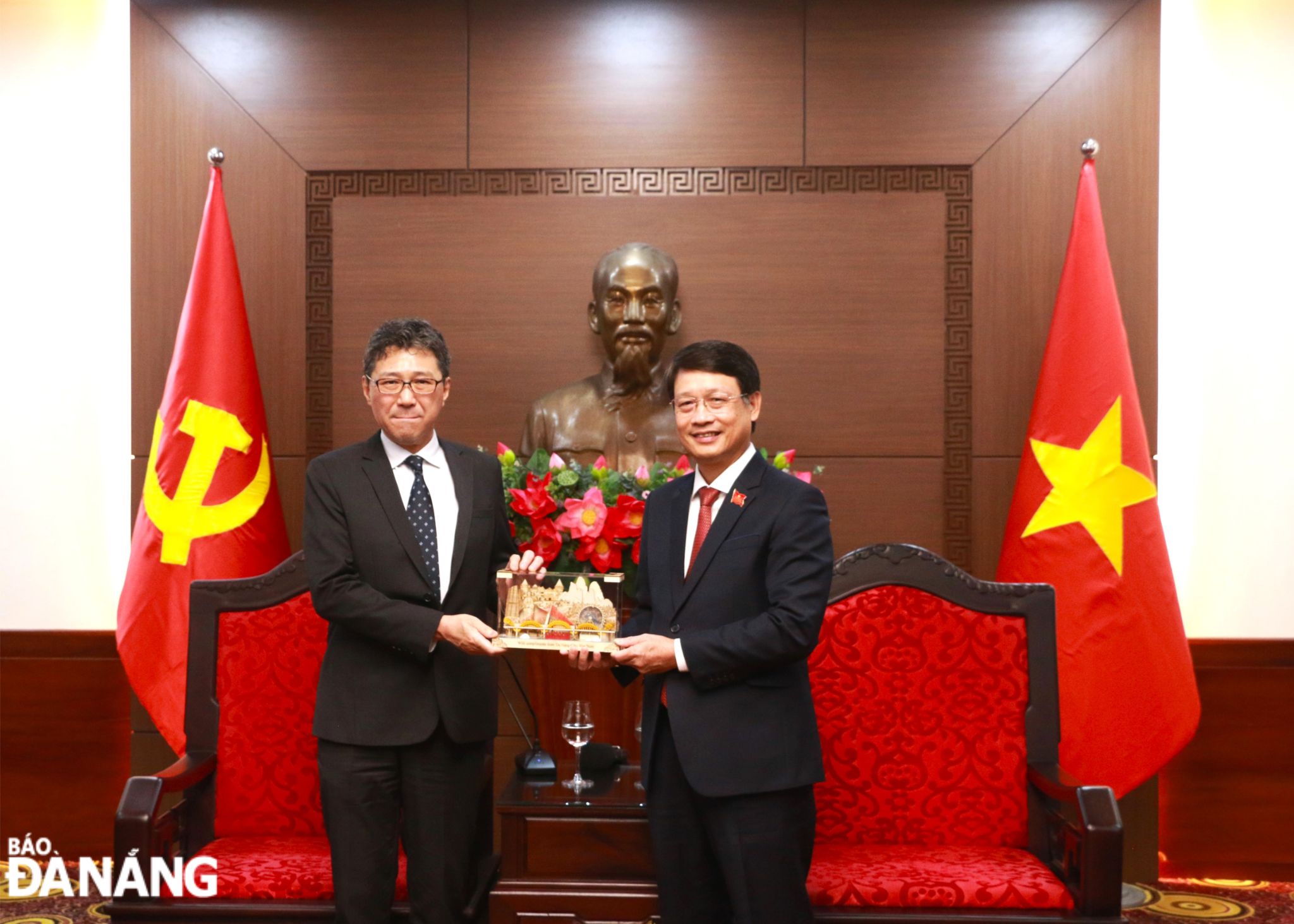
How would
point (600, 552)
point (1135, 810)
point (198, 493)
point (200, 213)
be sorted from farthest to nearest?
point (200, 213)
point (1135, 810)
point (198, 493)
point (600, 552)

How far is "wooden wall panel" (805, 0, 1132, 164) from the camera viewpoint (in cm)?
378

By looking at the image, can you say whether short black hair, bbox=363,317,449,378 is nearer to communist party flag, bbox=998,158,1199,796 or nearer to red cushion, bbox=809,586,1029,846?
red cushion, bbox=809,586,1029,846

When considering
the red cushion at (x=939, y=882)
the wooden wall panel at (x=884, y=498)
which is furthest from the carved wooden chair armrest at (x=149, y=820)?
the wooden wall panel at (x=884, y=498)

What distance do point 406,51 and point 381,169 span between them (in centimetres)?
44

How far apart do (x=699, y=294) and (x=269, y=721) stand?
2080 millimetres

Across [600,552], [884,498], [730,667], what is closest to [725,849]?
[730,667]

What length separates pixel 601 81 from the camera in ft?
12.6

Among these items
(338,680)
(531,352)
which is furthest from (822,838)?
(531,352)

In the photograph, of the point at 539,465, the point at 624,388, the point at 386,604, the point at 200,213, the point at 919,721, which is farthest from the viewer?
the point at 200,213

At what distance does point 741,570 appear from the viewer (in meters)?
1.91

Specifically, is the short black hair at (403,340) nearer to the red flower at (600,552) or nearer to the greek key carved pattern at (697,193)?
A: the red flower at (600,552)

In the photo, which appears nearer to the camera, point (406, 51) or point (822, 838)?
point (822, 838)

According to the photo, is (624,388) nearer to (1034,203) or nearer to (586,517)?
(586,517)

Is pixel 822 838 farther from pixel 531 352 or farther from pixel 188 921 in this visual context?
pixel 531 352
